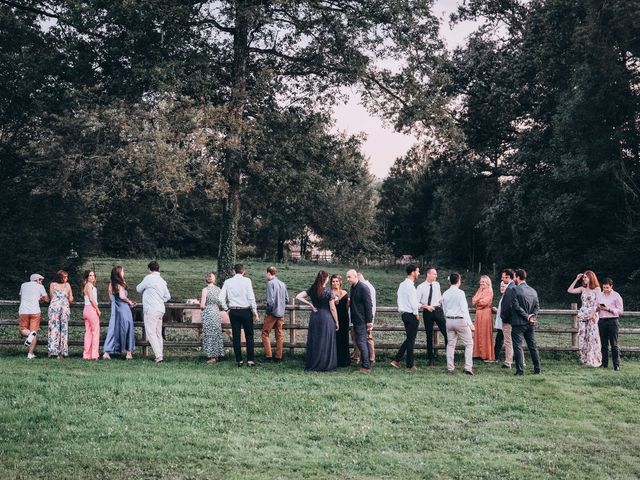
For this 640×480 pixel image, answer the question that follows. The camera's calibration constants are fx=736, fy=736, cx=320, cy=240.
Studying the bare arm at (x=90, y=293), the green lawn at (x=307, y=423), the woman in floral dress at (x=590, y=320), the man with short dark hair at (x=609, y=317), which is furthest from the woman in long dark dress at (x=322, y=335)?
the man with short dark hair at (x=609, y=317)

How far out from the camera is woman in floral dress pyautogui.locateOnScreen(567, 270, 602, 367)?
1636cm

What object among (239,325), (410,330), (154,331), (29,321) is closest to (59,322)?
(29,321)

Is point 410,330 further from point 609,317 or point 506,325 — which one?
point 609,317

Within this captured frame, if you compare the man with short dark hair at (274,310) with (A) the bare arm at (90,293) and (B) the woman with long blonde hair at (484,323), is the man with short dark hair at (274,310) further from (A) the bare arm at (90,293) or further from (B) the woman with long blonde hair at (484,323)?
(B) the woman with long blonde hair at (484,323)

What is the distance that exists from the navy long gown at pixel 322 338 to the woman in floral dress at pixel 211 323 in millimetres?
2149

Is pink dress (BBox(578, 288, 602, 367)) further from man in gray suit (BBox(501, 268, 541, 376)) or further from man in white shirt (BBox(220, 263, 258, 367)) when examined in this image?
man in white shirt (BBox(220, 263, 258, 367))

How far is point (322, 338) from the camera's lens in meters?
15.3

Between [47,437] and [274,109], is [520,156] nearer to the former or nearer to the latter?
[274,109]

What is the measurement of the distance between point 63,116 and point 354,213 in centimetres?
1391

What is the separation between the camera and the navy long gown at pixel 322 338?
15.3 metres

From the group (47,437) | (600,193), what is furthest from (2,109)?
(600,193)

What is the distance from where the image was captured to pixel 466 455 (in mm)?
9914

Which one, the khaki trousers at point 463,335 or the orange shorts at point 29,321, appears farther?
the orange shorts at point 29,321

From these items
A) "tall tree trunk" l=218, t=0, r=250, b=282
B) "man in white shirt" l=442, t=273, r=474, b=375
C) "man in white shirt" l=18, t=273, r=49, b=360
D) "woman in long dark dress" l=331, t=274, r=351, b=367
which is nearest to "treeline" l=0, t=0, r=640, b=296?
"tall tree trunk" l=218, t=0, r=250, b=282
